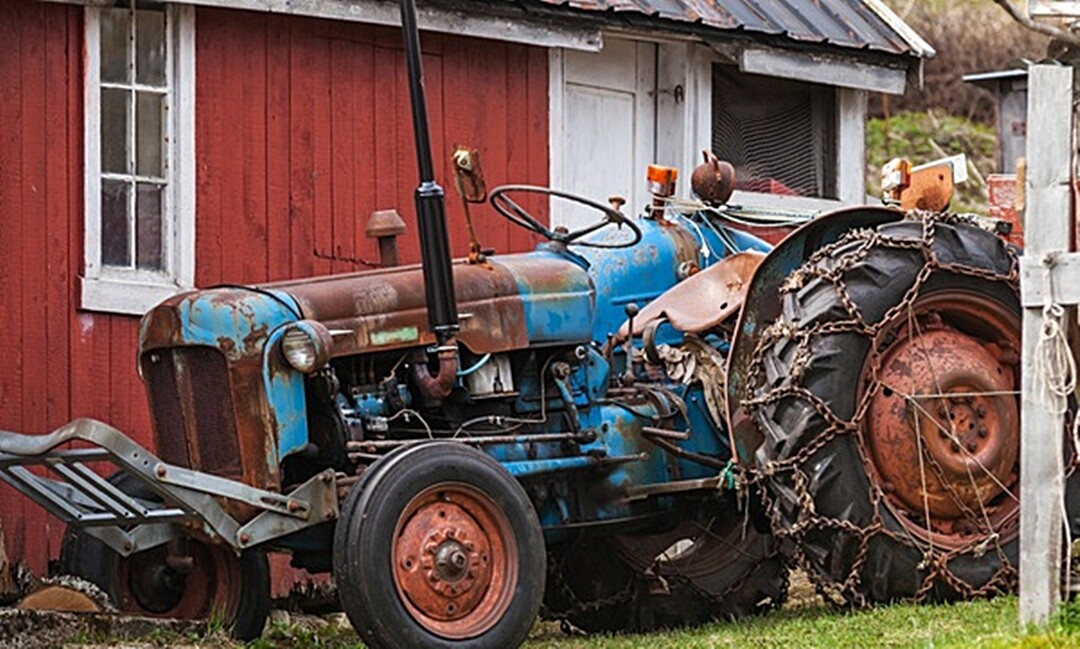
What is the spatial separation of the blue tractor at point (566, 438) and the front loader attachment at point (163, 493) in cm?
1

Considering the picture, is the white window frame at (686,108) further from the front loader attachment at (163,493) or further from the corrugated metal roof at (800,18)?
the front loader attachment at (163,493)

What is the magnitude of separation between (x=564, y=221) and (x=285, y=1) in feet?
8.88

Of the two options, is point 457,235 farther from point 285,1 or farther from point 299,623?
point 299,623

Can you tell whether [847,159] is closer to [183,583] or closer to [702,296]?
[702,296]

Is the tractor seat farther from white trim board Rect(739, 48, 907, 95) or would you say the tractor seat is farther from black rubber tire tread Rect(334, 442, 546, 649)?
white trim board Rect(739, 48, 907, 95)

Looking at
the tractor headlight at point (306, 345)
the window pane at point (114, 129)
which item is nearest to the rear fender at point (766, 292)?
the tractor headlight at point (306, 345)

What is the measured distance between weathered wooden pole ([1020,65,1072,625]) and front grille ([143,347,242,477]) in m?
2.74

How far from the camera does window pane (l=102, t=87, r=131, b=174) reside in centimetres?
1073

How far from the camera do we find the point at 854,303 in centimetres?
844

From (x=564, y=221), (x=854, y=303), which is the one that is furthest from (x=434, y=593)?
(x=564, y=221)

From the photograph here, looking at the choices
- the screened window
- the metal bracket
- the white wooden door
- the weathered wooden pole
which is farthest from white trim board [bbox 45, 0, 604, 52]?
the weathered wooden pole

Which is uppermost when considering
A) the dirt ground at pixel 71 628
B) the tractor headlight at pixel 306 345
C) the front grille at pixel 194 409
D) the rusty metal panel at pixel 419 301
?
the rusty metal panel at pixel 419 301

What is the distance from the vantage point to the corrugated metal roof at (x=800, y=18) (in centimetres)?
1309

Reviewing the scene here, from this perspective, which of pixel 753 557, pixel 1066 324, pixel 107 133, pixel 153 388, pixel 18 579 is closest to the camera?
pixel 1066 324
